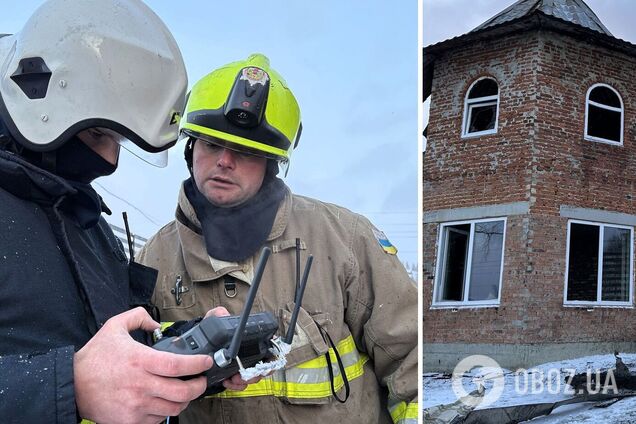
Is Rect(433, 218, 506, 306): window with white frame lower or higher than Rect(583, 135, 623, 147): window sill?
lower

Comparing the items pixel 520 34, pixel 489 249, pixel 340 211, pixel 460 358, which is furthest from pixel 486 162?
pixel 340 211

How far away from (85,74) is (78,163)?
19cm

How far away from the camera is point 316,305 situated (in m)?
1.83

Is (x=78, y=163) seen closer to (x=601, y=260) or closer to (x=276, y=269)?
(x=276, y=269)

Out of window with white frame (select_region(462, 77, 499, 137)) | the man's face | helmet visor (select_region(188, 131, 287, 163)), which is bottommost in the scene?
the man's face

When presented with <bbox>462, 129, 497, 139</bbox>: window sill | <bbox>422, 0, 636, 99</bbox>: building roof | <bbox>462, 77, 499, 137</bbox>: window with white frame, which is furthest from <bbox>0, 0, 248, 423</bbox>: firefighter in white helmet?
<bbox>462, 77, 499, 137</bbox>: window with white frame

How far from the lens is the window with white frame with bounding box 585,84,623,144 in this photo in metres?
5.05

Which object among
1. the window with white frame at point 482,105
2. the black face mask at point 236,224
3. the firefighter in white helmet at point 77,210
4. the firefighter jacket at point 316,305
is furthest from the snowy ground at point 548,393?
the firefighter in white helmet at point 77,210

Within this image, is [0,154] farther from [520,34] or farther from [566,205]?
[566,205]

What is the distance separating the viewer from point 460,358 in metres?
3.57

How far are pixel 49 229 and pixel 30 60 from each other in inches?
13.6

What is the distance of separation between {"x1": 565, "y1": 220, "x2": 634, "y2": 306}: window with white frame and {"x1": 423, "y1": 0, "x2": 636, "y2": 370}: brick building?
0.05 feet

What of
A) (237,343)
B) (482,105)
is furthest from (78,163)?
(482,105)

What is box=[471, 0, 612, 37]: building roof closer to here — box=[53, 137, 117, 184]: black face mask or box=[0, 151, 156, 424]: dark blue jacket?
box=[53, 137, 117, 184]: black face mask
